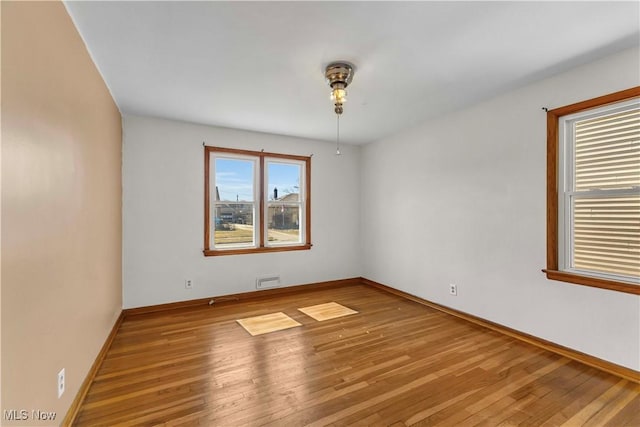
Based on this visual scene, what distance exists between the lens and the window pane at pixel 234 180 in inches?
170

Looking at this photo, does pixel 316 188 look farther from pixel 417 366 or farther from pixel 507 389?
pixel 507 389

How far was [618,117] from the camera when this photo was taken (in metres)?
2.43

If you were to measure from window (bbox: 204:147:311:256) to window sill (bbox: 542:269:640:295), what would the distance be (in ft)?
10.5

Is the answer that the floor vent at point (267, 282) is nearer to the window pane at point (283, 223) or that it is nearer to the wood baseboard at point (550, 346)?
the window pane at point (283, 223)

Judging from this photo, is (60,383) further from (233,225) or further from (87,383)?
(233,225)

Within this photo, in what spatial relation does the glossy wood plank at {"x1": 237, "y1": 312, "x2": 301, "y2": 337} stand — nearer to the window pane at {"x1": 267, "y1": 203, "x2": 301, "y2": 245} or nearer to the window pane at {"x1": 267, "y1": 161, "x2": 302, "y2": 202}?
the window pane at {"x1": 267, "y1": 203, "x2": 301, "y2": 245}

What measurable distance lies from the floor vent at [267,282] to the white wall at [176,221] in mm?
77

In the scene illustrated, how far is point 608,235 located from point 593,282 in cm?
41

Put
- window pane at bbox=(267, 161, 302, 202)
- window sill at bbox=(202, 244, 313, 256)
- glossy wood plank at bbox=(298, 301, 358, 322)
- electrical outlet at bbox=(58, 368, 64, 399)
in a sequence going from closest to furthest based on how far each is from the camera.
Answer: electrical outlet at bbox=(58, 368, 64, 399), glossy wood plank at bbox=(298, 301, 358, 322), window sill at bbox=(202, 244, 313, 256), window pane at bbox=(267, 161, 302, 202)

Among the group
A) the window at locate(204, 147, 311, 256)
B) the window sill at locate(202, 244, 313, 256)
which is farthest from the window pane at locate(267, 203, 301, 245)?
the window sill at locate(202, 244, 313, 256)

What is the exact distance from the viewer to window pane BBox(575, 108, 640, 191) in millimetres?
2352

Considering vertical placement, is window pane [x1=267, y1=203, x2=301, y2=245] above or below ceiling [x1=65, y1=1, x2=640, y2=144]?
below

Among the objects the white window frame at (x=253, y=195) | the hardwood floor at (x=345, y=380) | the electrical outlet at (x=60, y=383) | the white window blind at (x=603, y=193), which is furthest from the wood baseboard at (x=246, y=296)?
the white window blind at (x=603, y=193)

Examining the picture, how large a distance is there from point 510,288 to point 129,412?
11.3 ft
